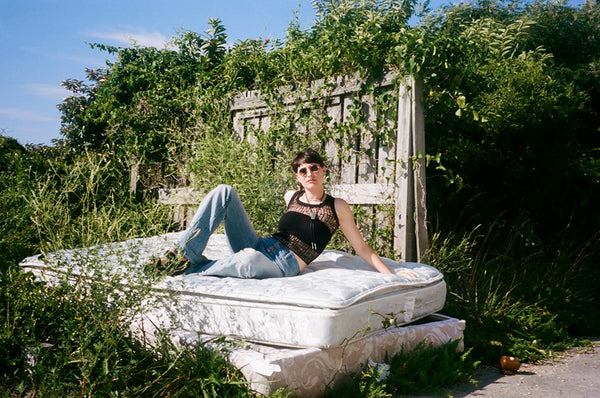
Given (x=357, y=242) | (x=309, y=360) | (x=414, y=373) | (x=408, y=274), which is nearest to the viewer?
(x=309, y=360)

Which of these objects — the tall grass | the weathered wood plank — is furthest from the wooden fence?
the tall grass

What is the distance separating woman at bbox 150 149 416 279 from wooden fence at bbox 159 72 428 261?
802 mm

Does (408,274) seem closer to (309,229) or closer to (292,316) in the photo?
(309,229)

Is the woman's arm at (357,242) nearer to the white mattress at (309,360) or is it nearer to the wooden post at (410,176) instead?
the white mattress at (309,360)

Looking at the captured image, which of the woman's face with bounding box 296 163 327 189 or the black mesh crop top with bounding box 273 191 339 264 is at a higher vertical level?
the woman's face with bounding box 296 163 327 189

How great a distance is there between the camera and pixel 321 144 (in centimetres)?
461

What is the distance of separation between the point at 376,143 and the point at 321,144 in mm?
Answer: 589

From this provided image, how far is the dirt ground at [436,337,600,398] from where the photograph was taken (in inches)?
105

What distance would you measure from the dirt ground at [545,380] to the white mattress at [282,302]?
0.51m

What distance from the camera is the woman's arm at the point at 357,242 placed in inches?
124

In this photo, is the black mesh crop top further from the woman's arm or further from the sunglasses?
the sunglasses

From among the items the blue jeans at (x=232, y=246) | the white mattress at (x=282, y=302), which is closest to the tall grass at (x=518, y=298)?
the white mattress at (x=282, y=302)

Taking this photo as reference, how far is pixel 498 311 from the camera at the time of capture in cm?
379

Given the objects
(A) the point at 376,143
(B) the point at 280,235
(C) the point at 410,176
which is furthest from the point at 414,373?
(A) the point at 376,143
